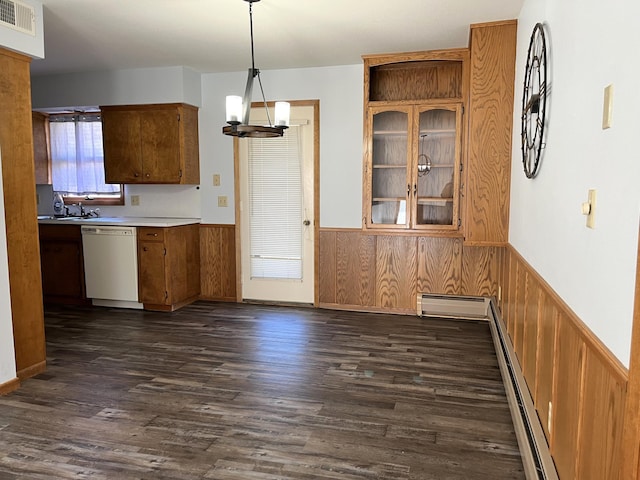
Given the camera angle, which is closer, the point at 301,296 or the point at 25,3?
the point at 25,3

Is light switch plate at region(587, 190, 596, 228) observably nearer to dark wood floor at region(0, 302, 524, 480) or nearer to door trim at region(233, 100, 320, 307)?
dark wood floor at region(0, 302, 524, 480)

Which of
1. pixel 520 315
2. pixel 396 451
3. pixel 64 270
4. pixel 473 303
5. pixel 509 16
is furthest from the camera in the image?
pixel 64 270

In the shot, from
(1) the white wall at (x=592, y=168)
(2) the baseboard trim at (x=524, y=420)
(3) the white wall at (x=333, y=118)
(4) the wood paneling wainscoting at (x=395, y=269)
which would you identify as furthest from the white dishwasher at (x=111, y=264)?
(1) the white wall at (x=592, y=168)

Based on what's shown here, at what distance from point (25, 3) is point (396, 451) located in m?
3.37

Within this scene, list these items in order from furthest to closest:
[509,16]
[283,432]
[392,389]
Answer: [509,16] < [392,389] < [283,432]

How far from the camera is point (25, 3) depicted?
3.06 m

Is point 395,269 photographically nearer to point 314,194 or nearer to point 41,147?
point 314,194

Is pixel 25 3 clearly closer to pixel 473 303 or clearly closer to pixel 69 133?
pixel 69 133

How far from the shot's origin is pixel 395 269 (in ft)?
15.9

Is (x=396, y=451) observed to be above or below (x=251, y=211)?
below

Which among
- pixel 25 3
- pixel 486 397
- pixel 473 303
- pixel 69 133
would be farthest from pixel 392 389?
pixel 69 133

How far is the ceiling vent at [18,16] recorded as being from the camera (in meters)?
2.90

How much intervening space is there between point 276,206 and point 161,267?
1.30m

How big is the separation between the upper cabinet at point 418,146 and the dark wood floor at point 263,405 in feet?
3.39
